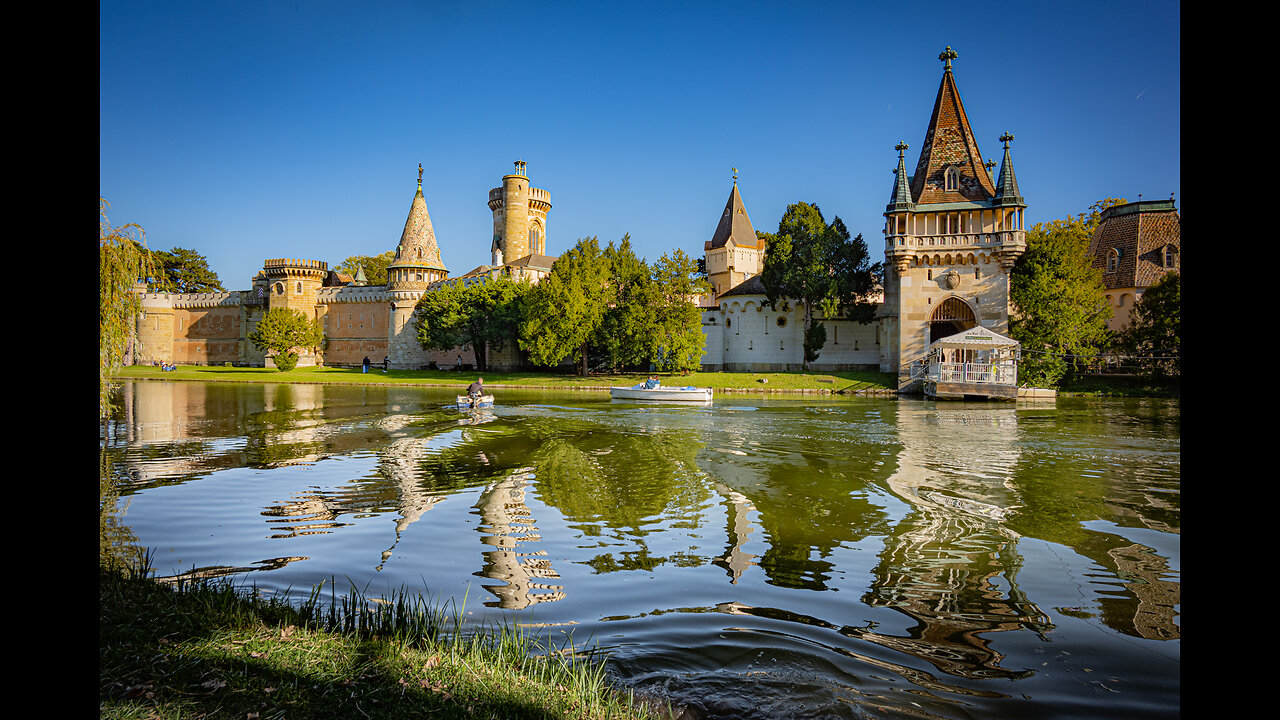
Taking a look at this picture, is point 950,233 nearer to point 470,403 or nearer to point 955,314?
point 955,314

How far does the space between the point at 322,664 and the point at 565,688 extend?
1466 millimetres

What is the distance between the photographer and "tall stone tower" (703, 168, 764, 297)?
64.7 metres

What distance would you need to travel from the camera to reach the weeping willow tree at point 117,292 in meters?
9.99

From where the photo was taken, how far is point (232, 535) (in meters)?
8.45

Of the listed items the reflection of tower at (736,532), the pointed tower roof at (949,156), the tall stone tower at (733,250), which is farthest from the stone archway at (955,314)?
the reflection of tower at (736,532)

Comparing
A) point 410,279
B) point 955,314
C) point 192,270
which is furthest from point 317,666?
point 192,270

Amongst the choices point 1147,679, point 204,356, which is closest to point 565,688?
point 1147,679

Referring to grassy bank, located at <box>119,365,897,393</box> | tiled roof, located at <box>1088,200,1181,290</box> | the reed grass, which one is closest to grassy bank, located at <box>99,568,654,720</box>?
the reed grass

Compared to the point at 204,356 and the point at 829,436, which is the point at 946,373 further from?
the point at 204,356

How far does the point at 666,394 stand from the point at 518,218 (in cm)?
4133

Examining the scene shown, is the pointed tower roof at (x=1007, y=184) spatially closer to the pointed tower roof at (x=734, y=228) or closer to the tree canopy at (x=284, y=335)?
the pointed tower roof at (x=734, y=228)

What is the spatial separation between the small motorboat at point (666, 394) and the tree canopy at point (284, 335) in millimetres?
34148

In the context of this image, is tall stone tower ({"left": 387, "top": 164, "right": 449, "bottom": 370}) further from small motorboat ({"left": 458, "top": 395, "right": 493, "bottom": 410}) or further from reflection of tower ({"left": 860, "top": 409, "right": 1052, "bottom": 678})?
reflection of tower ({"left": 860, "top": 409, "right": 1052, "bottom": 678})

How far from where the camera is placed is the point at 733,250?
212 feet
